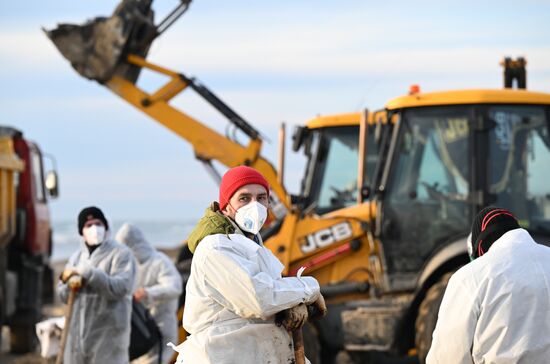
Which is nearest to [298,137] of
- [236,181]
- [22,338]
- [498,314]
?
[22,338]

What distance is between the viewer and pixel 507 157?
11.2 metres

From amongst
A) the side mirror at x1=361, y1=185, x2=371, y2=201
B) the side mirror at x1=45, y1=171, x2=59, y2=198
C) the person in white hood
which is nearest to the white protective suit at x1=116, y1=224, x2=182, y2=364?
the side mirror at x1=361, y1=185, x2=371, y2=201

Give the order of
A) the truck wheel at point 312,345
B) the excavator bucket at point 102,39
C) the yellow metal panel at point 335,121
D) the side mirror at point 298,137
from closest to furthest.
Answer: the truck wheel at point 312,345, the side mirror at point 298,137, the yellow metal panel at point 335,121, the excavator bucket at point 102,39

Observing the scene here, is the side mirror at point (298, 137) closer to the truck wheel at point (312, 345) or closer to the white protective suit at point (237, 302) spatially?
the truck wheel at point (312, 345)

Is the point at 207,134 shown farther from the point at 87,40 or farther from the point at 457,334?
the point at 457,334

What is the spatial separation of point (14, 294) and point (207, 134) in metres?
3.42

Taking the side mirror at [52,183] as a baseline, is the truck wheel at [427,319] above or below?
below

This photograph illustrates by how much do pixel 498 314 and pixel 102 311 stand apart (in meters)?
4.28

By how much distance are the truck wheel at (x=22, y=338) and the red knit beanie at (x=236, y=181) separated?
38.0 feet

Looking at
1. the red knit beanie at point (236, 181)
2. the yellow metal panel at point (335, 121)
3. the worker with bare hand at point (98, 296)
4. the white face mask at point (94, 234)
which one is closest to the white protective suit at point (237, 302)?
the red knit beanie at point (236, 181)

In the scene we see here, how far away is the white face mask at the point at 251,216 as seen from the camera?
18.9 ft

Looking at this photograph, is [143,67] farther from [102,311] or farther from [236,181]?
[236,181]

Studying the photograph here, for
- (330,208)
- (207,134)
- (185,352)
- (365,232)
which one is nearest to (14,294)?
(207,134)

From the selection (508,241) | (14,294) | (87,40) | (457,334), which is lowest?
(14,294)
